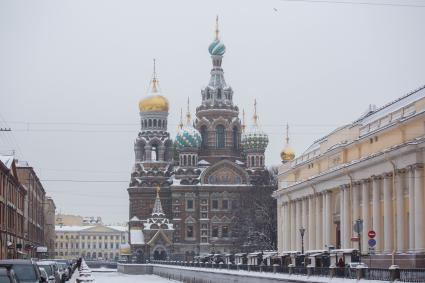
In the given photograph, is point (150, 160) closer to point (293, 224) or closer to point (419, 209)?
point (293, 224)

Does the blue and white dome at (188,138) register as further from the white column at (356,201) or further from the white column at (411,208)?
the white column at (411,208)

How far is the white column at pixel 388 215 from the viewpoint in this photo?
57750 mm

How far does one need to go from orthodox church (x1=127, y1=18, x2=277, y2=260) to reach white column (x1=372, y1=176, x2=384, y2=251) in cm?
7434

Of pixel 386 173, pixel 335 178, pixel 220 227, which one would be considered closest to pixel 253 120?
pixel 220 227

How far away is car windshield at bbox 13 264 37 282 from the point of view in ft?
92.6

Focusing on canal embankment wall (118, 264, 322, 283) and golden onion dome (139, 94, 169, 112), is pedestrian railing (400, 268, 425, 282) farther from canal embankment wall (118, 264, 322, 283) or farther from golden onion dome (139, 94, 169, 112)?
golden onion dome (139, 94, 169, 112)

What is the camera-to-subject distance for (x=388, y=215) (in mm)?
58156

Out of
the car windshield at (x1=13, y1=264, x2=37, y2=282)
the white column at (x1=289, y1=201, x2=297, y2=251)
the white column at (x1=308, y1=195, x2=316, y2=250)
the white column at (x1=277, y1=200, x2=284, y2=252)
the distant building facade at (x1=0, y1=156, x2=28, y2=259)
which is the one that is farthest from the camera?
the white column at (x1=277, y1=200, x2=284, y2=252)

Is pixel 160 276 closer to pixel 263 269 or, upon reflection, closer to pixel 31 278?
pixel 263 269

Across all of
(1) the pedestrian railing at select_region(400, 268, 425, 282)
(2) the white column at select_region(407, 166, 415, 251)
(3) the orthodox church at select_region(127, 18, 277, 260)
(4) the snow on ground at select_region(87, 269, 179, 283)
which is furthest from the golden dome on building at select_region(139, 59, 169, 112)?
(1) the pedestrian railing at select_region(400, 268, 425, 282)

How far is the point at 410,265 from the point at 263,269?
8.64m

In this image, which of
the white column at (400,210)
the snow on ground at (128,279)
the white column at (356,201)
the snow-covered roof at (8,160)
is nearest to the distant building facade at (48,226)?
the snow on ground at (128,279)

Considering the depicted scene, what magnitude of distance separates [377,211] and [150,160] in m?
88.8

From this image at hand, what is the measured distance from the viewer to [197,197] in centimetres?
14300
